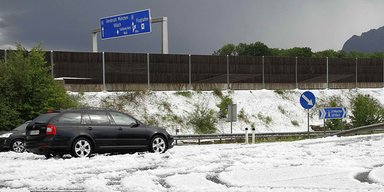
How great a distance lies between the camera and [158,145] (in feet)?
46.4

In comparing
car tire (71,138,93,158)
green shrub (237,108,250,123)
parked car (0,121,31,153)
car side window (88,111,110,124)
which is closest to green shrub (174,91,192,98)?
green shrub (237,108,250,123)

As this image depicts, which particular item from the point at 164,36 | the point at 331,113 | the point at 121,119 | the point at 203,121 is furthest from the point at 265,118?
the point at 121,119

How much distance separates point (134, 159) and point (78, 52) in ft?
88.9

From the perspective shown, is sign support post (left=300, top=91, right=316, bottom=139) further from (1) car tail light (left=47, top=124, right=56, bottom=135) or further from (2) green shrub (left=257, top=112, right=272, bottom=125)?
(2) green shrub (left=257, top=112, right=272, bottom=125)

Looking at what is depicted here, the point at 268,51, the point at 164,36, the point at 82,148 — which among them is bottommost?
the point at 82,148

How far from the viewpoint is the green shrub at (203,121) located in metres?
36.3

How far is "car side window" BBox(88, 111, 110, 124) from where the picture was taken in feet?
43.4

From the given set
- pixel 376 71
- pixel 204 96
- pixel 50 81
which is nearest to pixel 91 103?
pixel 50 81

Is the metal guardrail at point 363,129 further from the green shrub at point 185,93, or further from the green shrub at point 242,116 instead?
the green shrub at point 185,93

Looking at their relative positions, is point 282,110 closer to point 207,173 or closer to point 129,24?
point 129,24

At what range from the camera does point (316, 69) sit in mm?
46156

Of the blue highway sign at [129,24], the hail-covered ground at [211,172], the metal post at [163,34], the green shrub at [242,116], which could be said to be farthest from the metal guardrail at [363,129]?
the metal post at [163,34]

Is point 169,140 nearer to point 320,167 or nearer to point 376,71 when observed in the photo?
point 320,167

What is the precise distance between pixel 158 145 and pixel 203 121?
74.2 feet
